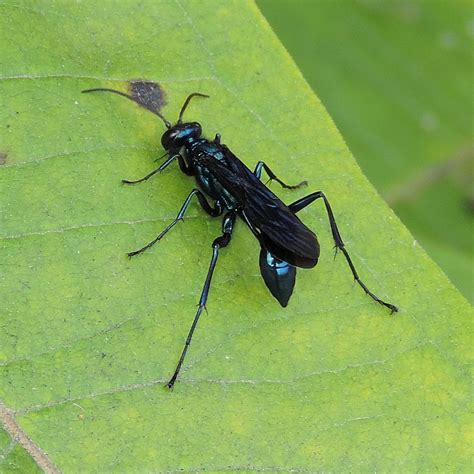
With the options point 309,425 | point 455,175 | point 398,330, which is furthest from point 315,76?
point 309,425

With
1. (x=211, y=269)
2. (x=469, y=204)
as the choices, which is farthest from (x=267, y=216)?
→ (x=469, y=204)

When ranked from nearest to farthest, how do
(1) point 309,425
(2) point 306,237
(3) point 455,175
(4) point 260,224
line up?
1. (1) point 309,425
2. (2) point 306,237
3. (4) point 260,224
4. (3) point 455,175

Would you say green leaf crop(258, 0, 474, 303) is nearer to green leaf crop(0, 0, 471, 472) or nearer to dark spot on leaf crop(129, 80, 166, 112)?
green leaf crop(0, 0, 471, 472)

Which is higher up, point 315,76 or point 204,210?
point 204,210

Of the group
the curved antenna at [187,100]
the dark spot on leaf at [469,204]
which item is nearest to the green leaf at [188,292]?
the curved antenna at [187,100]

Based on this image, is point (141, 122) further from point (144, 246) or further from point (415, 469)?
point (415, 469)

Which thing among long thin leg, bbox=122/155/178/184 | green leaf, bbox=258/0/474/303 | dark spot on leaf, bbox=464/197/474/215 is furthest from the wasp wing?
dark spot on leaf, bbox=464/197/474/215

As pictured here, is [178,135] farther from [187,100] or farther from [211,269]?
[211,269]

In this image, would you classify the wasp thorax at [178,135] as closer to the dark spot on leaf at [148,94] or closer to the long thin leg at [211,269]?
the dark spot on leaf at [148,94]
